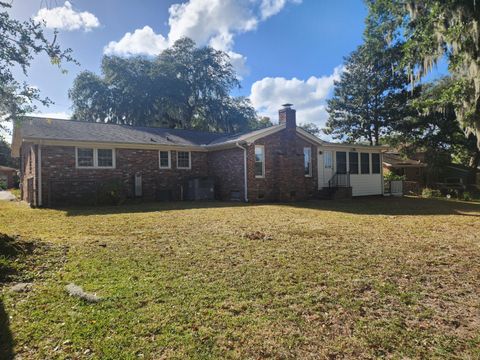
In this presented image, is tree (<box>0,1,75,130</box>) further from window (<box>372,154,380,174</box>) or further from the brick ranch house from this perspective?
window (<box>372,154,380,174</box>)

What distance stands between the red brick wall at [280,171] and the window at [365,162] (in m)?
4.77

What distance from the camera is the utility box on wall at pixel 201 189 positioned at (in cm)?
1547

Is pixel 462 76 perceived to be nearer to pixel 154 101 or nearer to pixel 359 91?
pixel 359 91

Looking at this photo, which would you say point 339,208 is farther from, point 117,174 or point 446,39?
point 117,174

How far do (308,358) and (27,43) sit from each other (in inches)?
281

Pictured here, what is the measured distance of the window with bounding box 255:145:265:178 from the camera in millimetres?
14875

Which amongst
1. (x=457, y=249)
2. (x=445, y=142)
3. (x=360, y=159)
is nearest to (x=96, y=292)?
(x=457, y=249)

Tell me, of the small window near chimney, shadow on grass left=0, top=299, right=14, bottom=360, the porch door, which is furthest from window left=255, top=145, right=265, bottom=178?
shadow on grass left=0, top=299, right=14, bottom=360

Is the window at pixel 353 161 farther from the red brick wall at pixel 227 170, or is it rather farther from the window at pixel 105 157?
the window at pixel 105 157

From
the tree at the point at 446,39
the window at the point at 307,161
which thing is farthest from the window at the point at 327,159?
the tree at the point at 446,39

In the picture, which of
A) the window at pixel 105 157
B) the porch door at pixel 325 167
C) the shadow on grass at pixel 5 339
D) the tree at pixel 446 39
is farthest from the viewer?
the porch door at pixel 325 167

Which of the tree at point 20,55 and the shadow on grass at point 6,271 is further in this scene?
the tree at point 20,55

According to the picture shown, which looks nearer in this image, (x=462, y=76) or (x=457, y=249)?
(x=457, y=249)

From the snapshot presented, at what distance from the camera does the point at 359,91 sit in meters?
28.7
